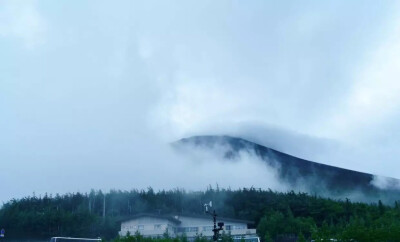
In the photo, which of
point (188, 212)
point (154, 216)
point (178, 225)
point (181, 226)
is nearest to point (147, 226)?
point (154, 216)

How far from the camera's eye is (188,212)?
56.8 metres

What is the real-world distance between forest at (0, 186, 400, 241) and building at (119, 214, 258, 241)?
5.91 ft

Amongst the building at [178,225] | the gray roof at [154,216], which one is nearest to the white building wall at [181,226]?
the building at [178,225]

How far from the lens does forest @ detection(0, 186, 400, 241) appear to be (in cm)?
5053

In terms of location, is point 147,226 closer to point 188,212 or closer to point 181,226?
point 181,226

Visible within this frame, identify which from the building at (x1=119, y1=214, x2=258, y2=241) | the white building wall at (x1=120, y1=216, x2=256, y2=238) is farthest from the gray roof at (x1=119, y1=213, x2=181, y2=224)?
the white building wall at (x1=120, y1=216, x2=256, y2=238)

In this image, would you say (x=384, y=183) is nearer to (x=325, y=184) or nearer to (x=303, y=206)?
(x=325, y=184)

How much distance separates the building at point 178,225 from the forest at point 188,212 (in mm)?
1801

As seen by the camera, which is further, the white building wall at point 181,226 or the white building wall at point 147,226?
the white building wall at point 181,226

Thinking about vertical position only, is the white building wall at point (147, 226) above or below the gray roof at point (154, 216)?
below

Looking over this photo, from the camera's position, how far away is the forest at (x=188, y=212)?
50531mm

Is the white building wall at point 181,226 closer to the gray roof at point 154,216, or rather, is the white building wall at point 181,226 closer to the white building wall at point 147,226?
the white building wall at point 147,226

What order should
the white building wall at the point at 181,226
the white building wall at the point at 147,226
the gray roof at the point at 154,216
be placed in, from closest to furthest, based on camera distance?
the white building wall at the point at 147,226, the white building wall at the point at 181,226, the gray roof at the point at 154,216

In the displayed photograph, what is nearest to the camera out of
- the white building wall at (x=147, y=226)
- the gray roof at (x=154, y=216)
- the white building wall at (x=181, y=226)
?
the white building wall at (x=147, y=226)
